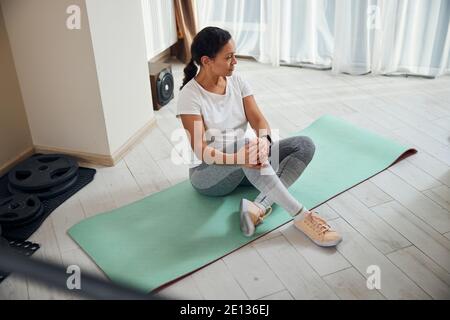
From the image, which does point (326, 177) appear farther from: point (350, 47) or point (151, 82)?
point (350, 47)

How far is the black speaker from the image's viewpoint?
3035 millimetres

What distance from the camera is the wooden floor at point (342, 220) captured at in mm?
1687

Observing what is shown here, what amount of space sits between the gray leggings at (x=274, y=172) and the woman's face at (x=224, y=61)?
0.30 metres

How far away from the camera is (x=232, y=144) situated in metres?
1.98

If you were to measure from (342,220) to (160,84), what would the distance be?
5.19 ft

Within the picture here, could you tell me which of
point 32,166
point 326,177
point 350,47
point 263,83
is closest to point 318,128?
point 326,177

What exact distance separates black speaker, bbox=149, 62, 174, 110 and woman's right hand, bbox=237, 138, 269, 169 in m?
1.33

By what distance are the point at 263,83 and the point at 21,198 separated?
6.58 ft

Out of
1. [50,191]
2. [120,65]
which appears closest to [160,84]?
[120,65]

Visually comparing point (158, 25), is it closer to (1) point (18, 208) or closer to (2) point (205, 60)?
(2) point (205, 60)

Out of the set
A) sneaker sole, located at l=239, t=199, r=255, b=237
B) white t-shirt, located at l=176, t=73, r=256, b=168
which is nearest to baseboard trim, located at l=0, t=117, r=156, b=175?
white t-shirt, located at l=176, t=73, r=256, b=168

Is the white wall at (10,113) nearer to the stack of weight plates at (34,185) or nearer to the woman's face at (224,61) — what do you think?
the stack of weight plates at (34,185)

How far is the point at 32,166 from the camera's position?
235cm

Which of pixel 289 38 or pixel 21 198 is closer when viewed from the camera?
pixel 21 198
